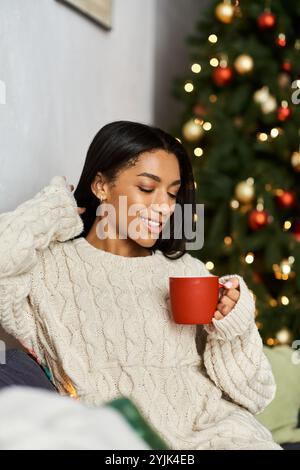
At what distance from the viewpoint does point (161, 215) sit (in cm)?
156

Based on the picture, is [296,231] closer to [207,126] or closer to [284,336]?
[284,336]

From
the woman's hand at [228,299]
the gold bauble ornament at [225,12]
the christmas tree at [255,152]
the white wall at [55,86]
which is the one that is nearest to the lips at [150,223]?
the woman's hand at [228,299]

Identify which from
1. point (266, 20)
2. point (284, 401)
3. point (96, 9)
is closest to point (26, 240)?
point (284, 401)

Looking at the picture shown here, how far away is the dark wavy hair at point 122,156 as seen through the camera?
5.15 feet

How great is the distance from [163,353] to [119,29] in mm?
1659

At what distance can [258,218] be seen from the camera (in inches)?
112

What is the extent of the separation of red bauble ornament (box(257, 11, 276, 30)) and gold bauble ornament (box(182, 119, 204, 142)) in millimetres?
478

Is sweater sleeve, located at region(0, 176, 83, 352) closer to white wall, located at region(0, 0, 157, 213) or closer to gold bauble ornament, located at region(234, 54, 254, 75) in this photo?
white wall, located at region(0, 0, 157, 213)

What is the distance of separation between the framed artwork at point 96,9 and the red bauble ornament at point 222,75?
20.9 inches

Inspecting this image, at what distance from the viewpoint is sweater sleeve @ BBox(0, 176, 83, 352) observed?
139 cm

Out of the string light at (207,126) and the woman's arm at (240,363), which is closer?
the woman's arm at (240,363)

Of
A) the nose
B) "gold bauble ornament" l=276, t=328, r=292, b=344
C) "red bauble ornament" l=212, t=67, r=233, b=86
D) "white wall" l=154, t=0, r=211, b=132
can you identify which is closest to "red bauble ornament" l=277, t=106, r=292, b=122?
"red bauble ornament" l=212, t=67, r=233, b=86

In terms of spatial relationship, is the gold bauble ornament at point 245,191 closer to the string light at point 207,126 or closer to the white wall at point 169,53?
the string light at point 207,126

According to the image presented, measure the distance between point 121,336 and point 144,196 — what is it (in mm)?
314
